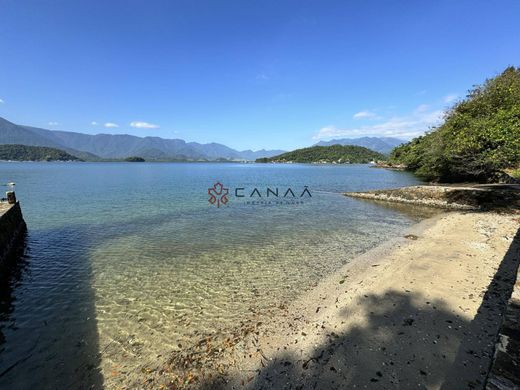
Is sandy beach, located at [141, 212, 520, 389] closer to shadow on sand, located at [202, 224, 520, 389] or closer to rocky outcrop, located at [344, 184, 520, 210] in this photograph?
shadow on sand, located at [202, 224, 520, 389]

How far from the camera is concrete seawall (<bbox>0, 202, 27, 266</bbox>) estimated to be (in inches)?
469

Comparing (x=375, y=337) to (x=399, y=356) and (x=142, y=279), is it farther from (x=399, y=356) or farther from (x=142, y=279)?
(x=142, y=279)

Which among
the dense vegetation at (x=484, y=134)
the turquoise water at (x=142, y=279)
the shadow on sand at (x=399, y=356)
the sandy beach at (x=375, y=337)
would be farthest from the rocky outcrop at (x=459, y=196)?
the shadow on sand at (x=399, y=356)

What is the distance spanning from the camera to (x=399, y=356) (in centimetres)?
507

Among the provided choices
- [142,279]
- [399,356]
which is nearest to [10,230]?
[142,279]

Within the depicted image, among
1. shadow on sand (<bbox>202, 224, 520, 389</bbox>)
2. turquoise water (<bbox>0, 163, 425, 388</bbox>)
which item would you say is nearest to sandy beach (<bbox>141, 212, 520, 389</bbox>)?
shadow on sand (<bbox>202, 224, 520, 389</bbox>)

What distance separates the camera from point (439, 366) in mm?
4730

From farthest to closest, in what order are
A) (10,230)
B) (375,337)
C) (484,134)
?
(484,134)
(10,230)
(375,337)

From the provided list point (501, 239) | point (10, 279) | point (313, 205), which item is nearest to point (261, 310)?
point (10, 279)

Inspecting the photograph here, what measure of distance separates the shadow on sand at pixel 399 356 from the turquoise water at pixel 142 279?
2388 millimetres

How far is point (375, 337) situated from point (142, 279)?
27.4 ft

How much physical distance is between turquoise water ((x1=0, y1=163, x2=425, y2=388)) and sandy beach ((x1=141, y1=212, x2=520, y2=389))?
3.26 ft

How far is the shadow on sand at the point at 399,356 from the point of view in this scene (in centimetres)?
456

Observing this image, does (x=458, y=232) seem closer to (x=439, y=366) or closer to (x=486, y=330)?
(x=486, y=330)
